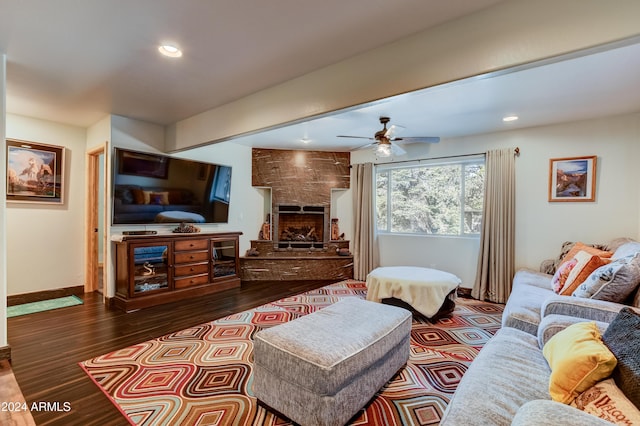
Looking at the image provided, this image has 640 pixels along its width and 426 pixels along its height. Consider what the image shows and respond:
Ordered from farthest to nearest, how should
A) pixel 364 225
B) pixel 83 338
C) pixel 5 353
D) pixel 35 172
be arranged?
pixel 364 225 < pixel 35 172 < pixel 83 338 < pixel 5 353

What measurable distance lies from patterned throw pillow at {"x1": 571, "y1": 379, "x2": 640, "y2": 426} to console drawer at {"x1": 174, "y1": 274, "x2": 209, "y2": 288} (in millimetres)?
4258

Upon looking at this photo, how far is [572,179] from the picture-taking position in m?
3.88

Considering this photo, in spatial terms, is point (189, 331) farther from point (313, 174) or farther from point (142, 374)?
point (313, 174)

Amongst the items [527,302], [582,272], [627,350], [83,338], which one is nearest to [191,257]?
[83,338]

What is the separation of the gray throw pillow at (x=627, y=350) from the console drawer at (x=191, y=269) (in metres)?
4.35

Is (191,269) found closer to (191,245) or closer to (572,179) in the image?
(191,245)

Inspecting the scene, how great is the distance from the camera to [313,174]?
18.8 feet

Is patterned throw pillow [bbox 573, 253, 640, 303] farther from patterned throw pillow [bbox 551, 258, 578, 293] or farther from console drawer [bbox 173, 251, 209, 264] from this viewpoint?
console drawer [bbox 173, 251, 209, 264]

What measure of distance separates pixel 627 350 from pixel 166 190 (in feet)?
15.5

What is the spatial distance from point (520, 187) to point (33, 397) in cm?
552

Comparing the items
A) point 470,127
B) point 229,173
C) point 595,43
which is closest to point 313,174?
point 229,173

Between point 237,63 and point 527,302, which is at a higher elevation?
point 237,63

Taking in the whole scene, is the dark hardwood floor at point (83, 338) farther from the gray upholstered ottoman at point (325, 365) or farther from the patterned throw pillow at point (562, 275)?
the patterned throw pillow at point (562, 275)

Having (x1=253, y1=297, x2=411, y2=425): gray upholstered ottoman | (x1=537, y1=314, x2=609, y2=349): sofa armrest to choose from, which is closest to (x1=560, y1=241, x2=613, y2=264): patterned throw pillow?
(x1=537, y1=314, x2=609, y2=349): sofa armrest
